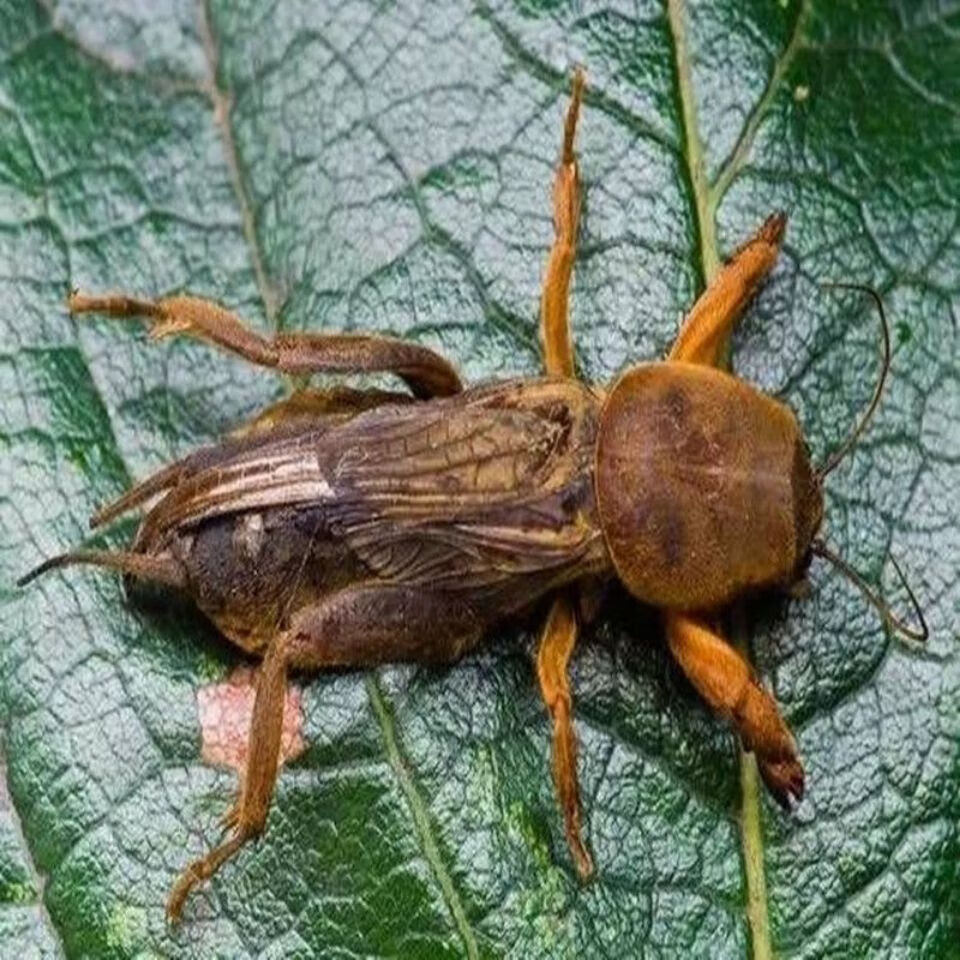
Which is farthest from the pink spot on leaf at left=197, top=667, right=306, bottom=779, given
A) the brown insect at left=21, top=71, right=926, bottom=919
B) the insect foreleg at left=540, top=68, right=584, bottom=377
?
the insect foreleg at left=540, top=68, right=584, bottom=377

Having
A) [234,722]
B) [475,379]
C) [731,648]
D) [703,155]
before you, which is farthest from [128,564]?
[703,155]

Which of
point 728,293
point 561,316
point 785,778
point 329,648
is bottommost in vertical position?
point 785,778

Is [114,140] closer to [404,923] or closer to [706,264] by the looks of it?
[706,264]

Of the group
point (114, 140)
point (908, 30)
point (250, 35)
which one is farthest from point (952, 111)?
point (114, 140)

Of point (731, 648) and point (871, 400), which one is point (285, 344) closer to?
point (731, 648)

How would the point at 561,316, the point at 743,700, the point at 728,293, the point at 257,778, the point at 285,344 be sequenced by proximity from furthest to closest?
1. the point at 561,316
2. the point at 728,293
3. the point at 285,344
4. the point at 743,700
5. the point at 257,778

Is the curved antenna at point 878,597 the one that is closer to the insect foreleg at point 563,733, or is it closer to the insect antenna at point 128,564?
the insect foreleg at point 563,733
